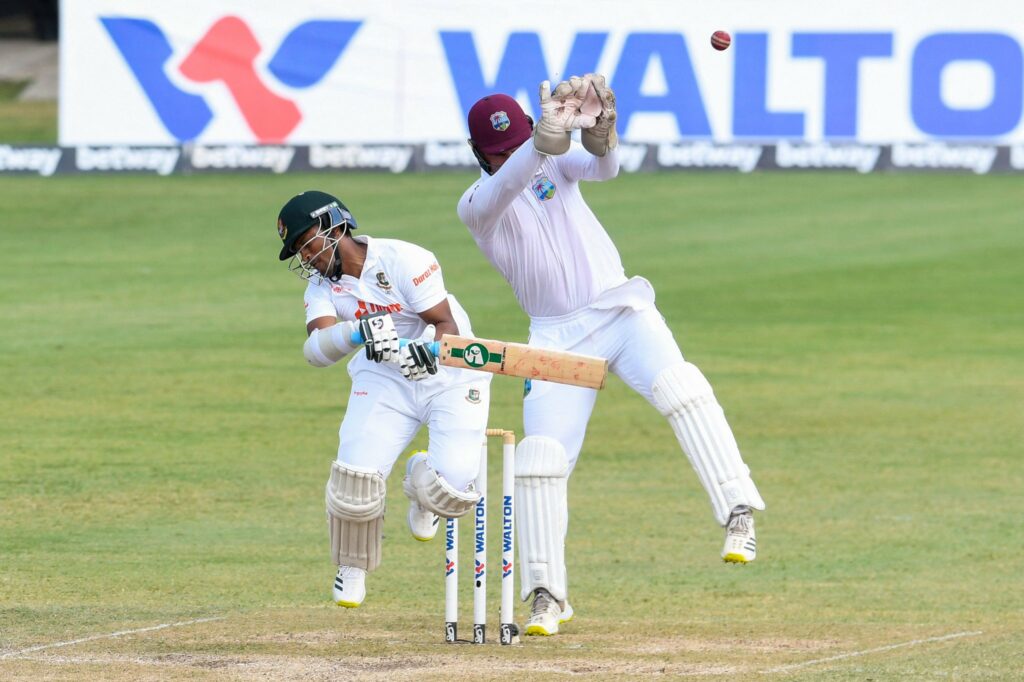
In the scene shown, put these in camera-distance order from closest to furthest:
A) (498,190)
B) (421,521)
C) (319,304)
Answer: (498,190) → (319,304) → (421,521)

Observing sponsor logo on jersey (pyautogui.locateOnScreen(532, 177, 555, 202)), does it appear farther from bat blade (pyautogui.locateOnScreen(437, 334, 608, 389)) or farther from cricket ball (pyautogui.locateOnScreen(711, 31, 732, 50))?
cricket ball (pyautogui.locateOnScreen(711, 31, 732, 50))

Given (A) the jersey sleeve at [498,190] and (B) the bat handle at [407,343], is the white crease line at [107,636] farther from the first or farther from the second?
(A) the jersey sleeve at [498,190]

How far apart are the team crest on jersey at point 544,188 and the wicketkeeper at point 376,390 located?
55cm

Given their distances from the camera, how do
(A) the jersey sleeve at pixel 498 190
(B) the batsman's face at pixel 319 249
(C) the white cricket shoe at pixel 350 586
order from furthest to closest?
(C) the white cricket shoe at pixel 350 586
(B) the batsman's face at pixel 319 249
(A) the jersey sleeve at pixel 498 190

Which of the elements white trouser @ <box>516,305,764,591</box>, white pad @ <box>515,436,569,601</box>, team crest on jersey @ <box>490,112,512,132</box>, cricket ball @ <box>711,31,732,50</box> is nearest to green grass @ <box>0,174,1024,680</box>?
white pad @ <box>515,436,569,601</box>

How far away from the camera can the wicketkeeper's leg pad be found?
7.40m

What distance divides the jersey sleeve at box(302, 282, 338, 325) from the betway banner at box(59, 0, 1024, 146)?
19.6 metres

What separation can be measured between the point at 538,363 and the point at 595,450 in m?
5.98

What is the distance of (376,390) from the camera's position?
7492mm

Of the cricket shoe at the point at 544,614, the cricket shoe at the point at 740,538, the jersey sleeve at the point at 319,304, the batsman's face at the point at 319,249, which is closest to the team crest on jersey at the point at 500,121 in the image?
the batsman's face at the point at 319,249

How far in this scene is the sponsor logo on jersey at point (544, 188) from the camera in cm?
730

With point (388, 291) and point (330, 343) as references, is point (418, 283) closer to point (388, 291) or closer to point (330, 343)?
point (388, 291)

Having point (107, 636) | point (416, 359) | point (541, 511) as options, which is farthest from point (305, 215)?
point (107, 636)

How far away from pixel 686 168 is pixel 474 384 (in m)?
20.3
